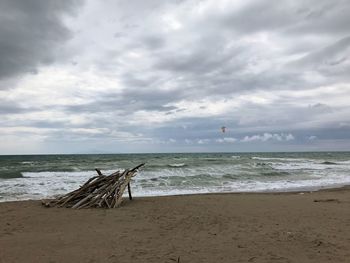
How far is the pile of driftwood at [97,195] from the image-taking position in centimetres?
1157

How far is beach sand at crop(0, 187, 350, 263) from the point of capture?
20.0ft

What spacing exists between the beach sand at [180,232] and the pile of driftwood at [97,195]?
0.46 metres

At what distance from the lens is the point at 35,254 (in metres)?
6.22

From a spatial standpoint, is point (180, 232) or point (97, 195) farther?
point (97, 195)

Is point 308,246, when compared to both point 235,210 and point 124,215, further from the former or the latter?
point 124,215

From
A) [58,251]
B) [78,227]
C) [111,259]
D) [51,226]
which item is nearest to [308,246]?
[111,259]

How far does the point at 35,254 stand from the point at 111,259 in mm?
1423

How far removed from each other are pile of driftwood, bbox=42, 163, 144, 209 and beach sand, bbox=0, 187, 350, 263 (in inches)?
18.0

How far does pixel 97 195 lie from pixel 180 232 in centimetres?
490

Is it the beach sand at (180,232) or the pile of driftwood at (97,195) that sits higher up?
the pile of driftwood at (97,195)

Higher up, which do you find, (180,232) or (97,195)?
(97,195)

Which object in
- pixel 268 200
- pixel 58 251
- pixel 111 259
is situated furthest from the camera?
pixel 268 200

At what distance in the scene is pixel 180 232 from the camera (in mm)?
7809

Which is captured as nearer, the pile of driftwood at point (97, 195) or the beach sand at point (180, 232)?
the beach sand at point (180, 232)
